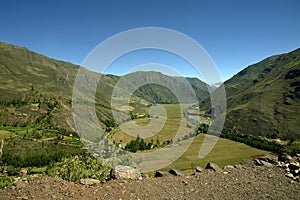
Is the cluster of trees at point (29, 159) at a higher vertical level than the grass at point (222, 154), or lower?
lower

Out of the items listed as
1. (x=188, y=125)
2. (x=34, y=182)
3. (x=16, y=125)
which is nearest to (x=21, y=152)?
(x=16, y=125)

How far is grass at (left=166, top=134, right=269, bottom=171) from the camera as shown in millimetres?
96175

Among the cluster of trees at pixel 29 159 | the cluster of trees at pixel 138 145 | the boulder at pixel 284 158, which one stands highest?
the boulder at pixel 284 158

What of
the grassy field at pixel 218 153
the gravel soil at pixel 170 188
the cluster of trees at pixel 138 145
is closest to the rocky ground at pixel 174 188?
the gravel soil at pixel 170 188

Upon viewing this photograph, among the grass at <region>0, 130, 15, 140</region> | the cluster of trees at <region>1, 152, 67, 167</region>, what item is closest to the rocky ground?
the cluster of trees at <region>1, 152, 67, 167</region>

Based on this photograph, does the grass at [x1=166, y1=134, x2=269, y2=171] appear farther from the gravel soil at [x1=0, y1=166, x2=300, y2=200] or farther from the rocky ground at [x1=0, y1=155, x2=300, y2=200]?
the gravel soil at [x1=0, y1=166, x2=300, y2=200]

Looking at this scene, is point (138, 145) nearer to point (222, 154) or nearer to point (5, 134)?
point (222, 154)

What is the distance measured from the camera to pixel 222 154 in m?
112

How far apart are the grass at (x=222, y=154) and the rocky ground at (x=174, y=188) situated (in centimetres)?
8171

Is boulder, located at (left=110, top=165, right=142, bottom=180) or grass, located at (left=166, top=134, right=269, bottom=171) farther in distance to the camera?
grass, located at (left=166, top=134, right=269, bottom=171)

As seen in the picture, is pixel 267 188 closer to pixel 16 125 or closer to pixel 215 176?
pixel 215 176

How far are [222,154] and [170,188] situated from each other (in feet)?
357

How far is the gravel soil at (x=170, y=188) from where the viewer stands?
9352 mm

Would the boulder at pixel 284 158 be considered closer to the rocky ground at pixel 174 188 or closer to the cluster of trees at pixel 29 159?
the rocky ground at pixel 174 188
